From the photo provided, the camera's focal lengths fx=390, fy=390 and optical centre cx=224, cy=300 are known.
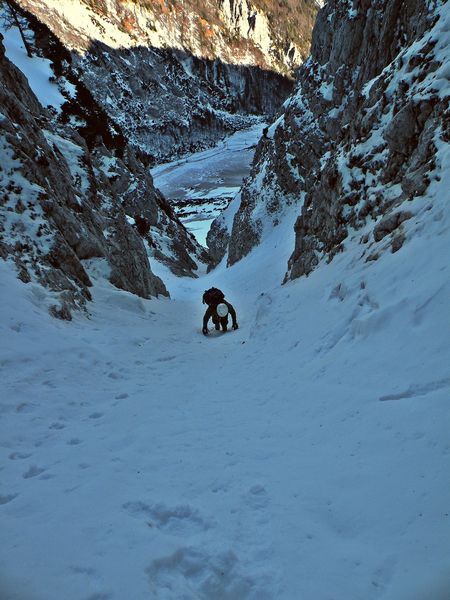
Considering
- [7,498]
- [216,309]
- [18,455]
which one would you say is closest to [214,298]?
[216,309]

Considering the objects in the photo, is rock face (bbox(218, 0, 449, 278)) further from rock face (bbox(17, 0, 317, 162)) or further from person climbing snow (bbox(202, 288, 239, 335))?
rock face (bbox(17, 0, 317, 162))

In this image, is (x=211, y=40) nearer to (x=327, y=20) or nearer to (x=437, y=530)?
(x=327, y=20)

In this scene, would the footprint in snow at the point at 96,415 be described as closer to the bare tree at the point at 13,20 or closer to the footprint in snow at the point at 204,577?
the footprint in snow at the point at 204,577

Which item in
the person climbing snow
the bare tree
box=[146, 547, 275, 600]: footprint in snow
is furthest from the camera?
the bare tree

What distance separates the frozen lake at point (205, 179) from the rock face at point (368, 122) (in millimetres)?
35125

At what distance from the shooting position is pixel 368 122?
435 inches

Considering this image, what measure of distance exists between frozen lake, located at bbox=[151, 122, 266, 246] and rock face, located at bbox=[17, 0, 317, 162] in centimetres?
910

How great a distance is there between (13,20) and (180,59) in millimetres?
104409

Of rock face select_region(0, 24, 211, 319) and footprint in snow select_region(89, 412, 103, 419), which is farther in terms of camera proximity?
rock face select_region(0, 24, 211, 319)

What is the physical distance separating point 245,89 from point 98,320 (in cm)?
16603

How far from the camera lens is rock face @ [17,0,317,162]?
9825 cm

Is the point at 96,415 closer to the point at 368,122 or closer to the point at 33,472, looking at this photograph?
the point at 33,472

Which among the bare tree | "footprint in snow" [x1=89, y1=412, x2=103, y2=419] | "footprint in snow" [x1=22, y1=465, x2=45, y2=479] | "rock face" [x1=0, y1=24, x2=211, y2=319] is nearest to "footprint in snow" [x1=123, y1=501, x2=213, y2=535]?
"footprint in snow" [x1=22, y1=465, x2=45, y2=479]

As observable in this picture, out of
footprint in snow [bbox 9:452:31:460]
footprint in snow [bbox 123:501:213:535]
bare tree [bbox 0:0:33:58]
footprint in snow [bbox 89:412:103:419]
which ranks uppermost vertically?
bare tree [bbox 0:0:33:58]
